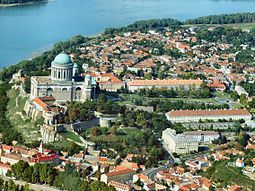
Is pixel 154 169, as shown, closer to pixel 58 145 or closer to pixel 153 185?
pixel 153 185

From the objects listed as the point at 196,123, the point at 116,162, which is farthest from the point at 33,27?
the point at 116,162

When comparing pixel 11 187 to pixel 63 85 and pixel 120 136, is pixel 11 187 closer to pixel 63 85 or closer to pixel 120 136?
pixel 120 136

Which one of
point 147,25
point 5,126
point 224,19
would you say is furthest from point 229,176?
point 224,19

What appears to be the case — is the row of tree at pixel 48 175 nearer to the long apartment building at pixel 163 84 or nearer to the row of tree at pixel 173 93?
the row of tree at pixel 173 93

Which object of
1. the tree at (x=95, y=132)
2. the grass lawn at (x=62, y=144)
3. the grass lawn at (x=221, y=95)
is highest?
the tree at (x=95, y=132)

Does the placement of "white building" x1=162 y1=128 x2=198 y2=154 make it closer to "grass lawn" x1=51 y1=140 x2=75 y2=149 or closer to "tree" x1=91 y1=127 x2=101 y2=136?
"tree" x1=91 y1=127 x2=101 y2=136

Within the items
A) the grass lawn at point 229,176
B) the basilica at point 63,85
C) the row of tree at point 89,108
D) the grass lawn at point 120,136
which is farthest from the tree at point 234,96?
the grass lawn at point 229,176

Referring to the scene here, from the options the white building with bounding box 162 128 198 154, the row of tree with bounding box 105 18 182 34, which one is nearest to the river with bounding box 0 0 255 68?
the row of tree with bounding box 105 18 182 34
